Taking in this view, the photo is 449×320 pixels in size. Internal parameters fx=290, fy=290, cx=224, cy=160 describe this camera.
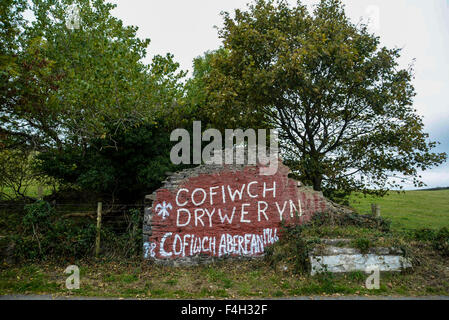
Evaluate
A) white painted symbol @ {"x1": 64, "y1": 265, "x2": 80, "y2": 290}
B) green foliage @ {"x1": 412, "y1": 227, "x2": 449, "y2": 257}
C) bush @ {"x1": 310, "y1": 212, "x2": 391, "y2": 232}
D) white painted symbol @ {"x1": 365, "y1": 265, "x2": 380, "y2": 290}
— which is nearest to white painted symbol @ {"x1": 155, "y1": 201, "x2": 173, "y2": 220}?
white painted symbol @ {"x1": 64, "y1": 265, "x2": 80, "y2": 290}

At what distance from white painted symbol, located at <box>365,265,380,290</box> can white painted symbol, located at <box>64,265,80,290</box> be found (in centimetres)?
703

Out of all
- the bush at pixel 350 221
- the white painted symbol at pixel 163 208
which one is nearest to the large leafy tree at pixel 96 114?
the white painted symbol at pixel 163 208

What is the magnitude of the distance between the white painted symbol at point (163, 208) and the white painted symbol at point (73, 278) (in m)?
2.59

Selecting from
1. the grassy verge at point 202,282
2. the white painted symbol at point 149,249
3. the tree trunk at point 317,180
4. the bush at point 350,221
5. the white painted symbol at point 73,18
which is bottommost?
the grassy verge at point 202,282

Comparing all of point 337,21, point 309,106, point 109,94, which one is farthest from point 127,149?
point 337,21

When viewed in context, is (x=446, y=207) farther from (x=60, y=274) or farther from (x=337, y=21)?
(x=60, y=274)

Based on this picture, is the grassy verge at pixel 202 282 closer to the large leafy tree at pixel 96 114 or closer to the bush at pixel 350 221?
the bush at pixel 350 221

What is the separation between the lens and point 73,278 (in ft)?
24.0

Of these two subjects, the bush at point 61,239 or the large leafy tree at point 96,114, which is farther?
the large leafy tree at point 96,114

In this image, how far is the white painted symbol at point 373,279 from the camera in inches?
278

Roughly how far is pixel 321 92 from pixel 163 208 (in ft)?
25.5

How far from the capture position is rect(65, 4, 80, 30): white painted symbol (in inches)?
A: 606

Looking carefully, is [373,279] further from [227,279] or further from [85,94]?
→ [85,94]
